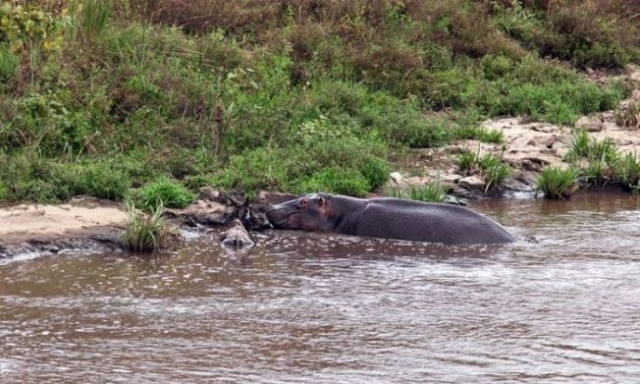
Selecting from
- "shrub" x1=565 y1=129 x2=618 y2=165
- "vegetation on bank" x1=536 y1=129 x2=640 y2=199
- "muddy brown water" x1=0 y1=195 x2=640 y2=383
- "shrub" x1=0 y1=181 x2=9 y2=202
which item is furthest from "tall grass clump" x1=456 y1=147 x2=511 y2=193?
"shrub" x1=0 y1=181 x2=9 y2=202

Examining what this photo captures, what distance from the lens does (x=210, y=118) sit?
45.7 feet

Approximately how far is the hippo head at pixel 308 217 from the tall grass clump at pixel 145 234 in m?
Result: 1.39

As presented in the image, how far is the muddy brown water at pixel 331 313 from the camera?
7469 millimetres

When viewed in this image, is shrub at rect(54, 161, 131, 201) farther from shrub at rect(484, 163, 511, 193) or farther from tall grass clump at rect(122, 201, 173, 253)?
shrub at rect(484, 163, 511, 193)

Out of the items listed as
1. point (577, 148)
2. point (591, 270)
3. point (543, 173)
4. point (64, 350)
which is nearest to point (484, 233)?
point (591, 270)

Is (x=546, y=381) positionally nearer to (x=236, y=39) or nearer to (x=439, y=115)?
(x=439, y=115)

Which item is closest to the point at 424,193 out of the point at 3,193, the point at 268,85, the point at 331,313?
the point at 268,85

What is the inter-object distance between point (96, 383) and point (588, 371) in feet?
9.60

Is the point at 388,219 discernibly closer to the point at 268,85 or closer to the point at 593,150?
the point at 593,150

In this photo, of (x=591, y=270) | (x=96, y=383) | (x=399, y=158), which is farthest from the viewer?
(x=399, y=158)

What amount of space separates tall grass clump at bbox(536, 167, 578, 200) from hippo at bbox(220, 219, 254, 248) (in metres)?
3.91

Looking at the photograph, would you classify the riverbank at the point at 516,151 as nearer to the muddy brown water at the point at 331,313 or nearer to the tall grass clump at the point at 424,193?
the tall grass clump at the point at 424,193

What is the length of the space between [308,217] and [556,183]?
10.7 feet

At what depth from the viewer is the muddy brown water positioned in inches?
294
